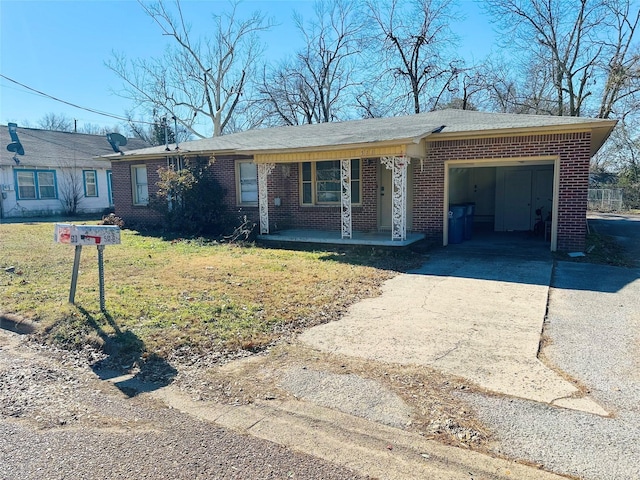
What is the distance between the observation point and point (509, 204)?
1484cm

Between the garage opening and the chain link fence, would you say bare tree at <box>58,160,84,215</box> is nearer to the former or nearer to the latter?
the garage opening

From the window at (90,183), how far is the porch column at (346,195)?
18.3 metres

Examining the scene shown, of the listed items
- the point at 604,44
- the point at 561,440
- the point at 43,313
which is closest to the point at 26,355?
the point at 43,313

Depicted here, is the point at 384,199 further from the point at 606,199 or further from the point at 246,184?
the point at 606,199

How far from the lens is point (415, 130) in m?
11.2

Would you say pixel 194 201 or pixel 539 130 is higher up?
pixel 539 130

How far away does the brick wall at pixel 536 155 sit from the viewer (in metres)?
10.0

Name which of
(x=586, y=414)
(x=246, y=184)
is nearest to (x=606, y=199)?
(x=246, y=184)

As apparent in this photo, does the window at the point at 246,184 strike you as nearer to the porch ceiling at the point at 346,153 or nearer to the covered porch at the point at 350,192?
the covered porch at the point at 350,192

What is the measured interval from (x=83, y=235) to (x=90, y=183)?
21486mm

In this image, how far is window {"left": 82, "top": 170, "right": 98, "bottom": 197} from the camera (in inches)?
952

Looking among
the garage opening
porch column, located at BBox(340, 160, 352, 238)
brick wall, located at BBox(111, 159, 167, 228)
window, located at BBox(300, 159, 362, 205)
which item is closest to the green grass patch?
porch column, located at BBox(340, 160, 352, 238)

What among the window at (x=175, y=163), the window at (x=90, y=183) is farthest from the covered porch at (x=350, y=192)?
the window at (x=90, y=183)

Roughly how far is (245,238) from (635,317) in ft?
30.9
